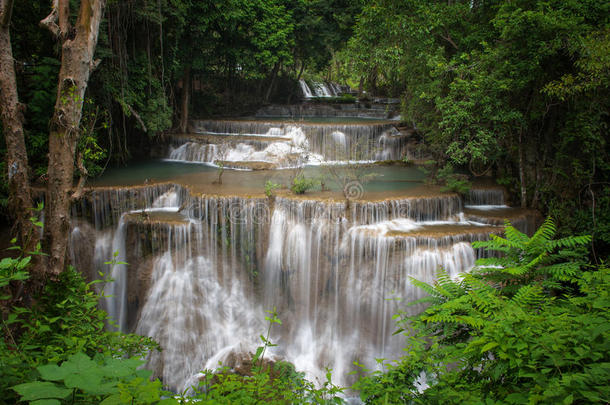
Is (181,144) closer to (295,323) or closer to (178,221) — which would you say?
(178,221)

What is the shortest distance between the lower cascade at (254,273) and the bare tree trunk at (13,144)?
4121 mm

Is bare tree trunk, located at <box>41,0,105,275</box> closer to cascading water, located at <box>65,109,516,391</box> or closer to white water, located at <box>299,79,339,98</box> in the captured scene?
cascading water, located at <box>65,109,516,391</box>

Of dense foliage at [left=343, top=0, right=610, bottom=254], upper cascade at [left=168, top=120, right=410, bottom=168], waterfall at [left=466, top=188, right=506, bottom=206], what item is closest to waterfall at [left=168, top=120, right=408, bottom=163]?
upper cascade at [left=168, top=120, right=410, bottom=168]

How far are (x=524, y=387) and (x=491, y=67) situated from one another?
9.45 meters

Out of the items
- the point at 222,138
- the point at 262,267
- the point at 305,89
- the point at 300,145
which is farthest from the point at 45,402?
the point at 305,89

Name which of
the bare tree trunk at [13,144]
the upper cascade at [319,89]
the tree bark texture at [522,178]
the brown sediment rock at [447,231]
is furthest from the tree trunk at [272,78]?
the bare tree trunk at [13,144]

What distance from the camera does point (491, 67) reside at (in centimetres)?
970

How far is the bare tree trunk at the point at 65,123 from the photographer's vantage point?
17.9ft

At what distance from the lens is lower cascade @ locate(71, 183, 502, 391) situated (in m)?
8.84

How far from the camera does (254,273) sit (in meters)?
9.53

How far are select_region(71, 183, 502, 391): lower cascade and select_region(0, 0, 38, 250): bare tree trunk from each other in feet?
13.5

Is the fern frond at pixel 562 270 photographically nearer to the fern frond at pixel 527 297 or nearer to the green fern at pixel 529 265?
the green fern at pixel 529 265

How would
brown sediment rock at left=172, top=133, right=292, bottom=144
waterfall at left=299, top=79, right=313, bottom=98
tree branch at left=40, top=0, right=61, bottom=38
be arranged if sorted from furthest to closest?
waterfall at left=299, top=79, right=313, bottom=98
brown sediment rock at left=172, top=133, right=292, bottom=144
tree branch at left=40, top=0, right=61, bottom=38

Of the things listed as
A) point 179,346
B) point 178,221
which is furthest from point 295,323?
point 178,221
